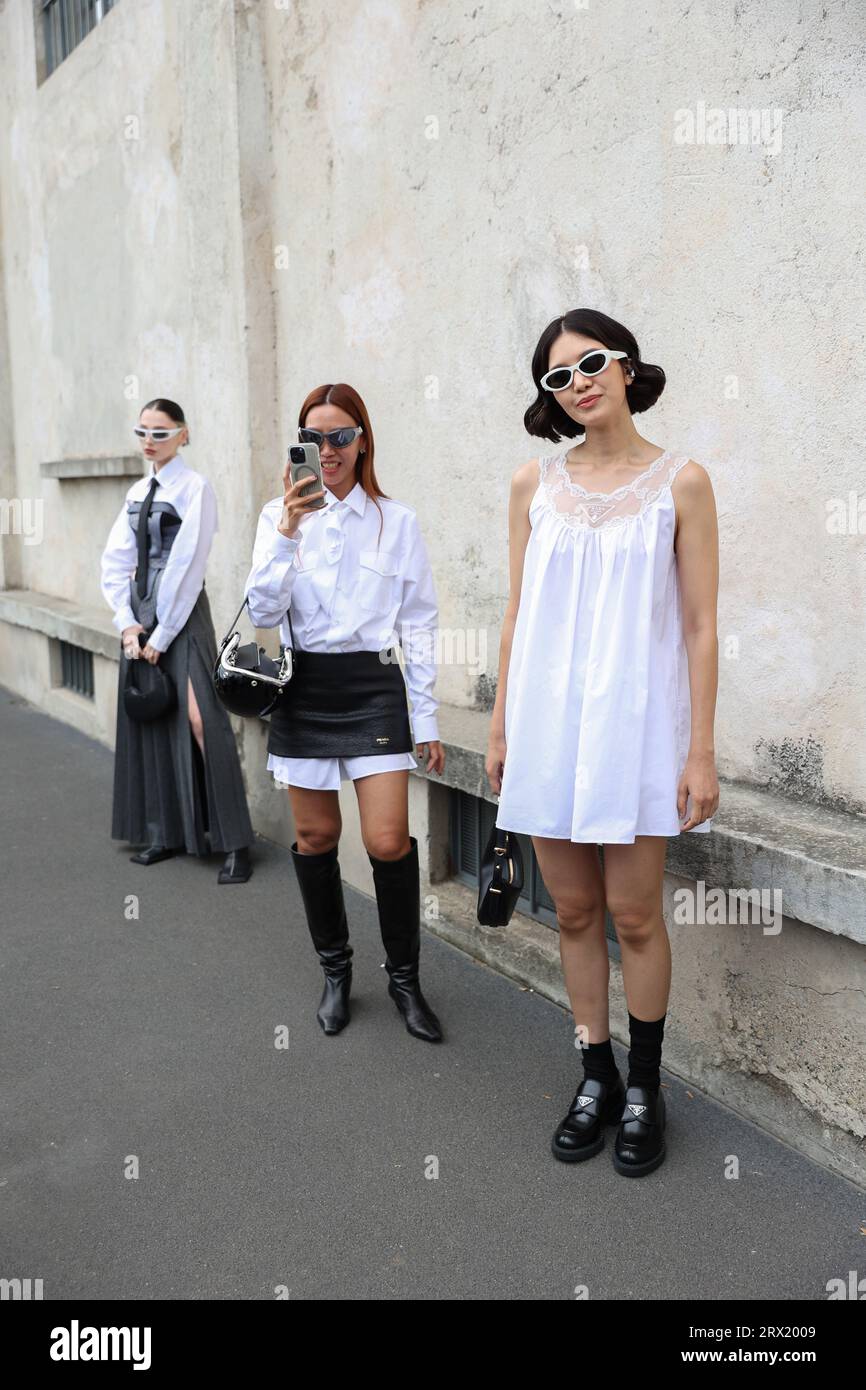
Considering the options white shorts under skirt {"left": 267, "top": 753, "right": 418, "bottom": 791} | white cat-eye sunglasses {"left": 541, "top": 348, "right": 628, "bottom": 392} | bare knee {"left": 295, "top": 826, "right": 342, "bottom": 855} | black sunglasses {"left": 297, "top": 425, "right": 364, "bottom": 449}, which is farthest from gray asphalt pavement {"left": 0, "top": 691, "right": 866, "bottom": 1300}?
white cat-eye sunglasses {"left": 541, "top": 348, "right": 628, "bottom": 392}

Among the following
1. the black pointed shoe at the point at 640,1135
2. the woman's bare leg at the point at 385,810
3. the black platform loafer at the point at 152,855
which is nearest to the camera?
the black pointed shoe at the point at 640,1135

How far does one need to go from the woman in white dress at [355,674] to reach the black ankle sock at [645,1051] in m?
0.87

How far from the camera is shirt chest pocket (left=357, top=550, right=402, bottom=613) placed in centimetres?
355

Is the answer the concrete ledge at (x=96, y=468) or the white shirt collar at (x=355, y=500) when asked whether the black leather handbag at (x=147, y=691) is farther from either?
the concrete ledge at (x=96, y=468)

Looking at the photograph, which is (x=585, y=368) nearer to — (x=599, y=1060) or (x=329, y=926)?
(x=599, y=1060)

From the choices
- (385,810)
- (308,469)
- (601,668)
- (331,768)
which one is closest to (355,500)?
(308,469)

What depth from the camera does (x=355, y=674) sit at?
358cm

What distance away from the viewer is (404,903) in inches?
147

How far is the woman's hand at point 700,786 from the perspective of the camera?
2.77 metres

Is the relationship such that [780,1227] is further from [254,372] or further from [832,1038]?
[254,372]

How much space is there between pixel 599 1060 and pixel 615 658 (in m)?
1.14

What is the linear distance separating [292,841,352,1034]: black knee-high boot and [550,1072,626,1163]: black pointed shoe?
96 centimetres

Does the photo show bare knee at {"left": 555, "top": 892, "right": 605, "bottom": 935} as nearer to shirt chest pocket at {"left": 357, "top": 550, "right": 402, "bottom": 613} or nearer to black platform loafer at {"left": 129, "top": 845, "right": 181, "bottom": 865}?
shirt chest pocket at {"left": 357, "top": 550, "right": 402, "bottom": 613}

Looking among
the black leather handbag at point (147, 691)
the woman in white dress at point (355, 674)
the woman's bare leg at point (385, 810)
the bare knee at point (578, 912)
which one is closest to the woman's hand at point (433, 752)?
the woman in white dress at point (355, 674)
